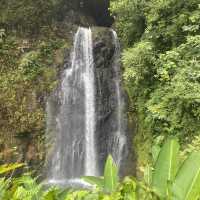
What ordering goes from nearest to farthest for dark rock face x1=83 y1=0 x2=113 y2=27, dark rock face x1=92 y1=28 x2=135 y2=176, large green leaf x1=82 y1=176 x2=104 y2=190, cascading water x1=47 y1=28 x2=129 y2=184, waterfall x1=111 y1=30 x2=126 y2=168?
large green leaf x1=82 y1=176 x2=104 y2=190 → dark rock face x1=92 y1=28 x2=135 y2=176 → waterfall x1=111 y1=30 x2=126 y2=168 → cascading water x1=47 y1=28 x2=129 y2=184 → dark rock face x1=83 y1=0 x2=113 y2=27

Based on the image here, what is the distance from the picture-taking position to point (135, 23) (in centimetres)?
1092

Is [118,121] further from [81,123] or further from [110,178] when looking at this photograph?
[110,178]

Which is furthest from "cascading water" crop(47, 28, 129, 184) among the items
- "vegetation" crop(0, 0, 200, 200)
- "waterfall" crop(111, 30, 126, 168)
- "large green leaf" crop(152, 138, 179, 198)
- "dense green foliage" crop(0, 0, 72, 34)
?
"large green leaf" crop(152, 138, 179, 198)

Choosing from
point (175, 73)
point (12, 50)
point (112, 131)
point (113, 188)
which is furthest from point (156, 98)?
point (113, 188)

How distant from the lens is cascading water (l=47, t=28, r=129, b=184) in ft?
36.8

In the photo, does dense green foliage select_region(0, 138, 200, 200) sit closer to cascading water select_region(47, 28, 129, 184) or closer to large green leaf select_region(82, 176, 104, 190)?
large green leaf select_region(82, 176, 104, 190)

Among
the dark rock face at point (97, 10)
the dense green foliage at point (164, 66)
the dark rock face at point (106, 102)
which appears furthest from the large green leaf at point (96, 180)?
the dark rock face at point (97, 10)

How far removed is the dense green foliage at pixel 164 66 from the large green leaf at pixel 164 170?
18.6 ft

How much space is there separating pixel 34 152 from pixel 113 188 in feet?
30.8

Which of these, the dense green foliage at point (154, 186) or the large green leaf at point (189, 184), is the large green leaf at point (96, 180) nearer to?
the dense green foliage at point (154, 186)

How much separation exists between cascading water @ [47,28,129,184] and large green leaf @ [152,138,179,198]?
29.4 ft

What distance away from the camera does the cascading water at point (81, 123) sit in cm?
1123

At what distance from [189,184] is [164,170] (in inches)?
7.6

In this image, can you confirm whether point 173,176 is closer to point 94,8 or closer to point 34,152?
point 34,152
